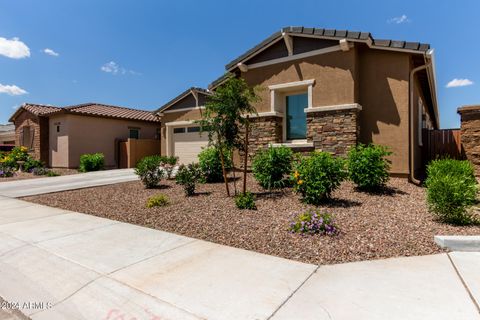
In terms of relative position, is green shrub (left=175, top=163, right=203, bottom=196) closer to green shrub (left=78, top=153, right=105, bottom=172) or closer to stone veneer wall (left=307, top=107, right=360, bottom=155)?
stone veneer wall (left=307, top=107, right=360, bottom=155)

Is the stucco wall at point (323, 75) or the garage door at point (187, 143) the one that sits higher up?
the stucco wall at point (323, 75)

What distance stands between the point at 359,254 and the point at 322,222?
822 millimetres

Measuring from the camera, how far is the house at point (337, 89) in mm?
8891

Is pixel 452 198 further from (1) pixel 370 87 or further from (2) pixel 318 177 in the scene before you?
(1) pixel 370 87

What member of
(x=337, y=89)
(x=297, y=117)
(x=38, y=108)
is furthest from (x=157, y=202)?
(x=38, y=108)

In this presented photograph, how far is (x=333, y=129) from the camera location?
9539 millimetres

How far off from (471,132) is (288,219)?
9360 millimetres

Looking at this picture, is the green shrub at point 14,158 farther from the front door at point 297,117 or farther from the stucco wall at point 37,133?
the front door at point 297,117

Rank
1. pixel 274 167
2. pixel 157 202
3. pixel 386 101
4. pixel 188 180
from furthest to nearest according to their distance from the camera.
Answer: pixel 386 101, pixel 274 167, pixel 188 180, pixel 157 202

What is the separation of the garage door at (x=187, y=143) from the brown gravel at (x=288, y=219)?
6573mm

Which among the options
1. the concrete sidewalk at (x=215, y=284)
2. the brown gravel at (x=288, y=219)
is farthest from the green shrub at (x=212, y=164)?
the concrete sidewalk at (x=215, y=284)

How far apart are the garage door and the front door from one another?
18.0 ft

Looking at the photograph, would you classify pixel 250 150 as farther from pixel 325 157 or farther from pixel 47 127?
pixel 47 127

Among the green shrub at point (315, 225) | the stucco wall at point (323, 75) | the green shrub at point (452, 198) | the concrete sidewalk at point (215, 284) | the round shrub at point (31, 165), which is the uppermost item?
the stucco wall at point (323, 75)
